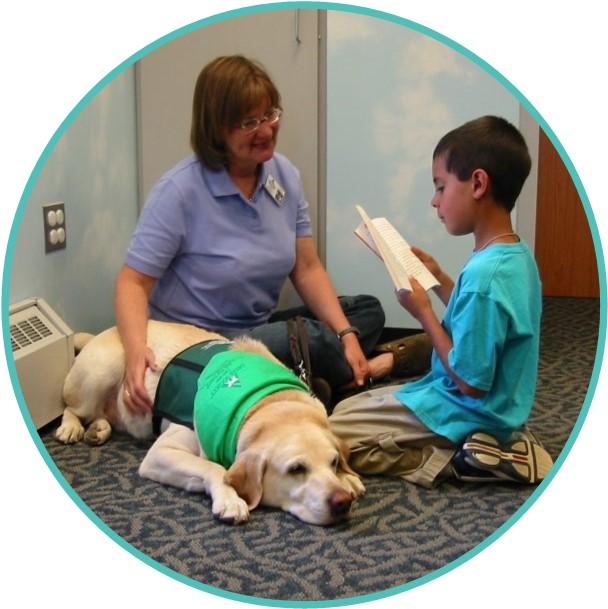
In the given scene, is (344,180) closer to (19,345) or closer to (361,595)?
(19,345)

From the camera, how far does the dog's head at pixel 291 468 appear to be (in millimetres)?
1229

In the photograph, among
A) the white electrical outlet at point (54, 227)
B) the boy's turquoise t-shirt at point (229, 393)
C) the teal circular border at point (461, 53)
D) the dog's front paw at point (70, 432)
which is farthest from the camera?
the dog's front paw at point (70, 432)

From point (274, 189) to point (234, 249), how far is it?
0.44 ft

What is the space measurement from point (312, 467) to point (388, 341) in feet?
1.90

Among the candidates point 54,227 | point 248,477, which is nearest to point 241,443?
point 248,477

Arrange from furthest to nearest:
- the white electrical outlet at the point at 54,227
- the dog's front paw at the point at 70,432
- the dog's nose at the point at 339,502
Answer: the dog's front paw at the point at 70,432 → the white electrical outlet at the point at 54,227 → the dog's nose at the point at 339,502

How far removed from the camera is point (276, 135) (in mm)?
1543

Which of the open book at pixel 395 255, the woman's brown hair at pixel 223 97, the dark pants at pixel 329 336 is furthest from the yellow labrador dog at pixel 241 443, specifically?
the woman's brown hair at pixel 223 97

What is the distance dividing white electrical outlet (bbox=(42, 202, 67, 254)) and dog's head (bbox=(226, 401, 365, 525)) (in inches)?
17.9

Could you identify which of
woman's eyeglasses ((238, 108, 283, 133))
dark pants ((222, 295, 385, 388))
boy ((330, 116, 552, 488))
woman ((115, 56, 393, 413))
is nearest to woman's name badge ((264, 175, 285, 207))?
woman ((115, 56, 393, 413))

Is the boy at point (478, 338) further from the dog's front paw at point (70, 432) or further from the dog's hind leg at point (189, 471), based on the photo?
the dog's front paw at point (70, 432)

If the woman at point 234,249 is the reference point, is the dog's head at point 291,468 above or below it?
below

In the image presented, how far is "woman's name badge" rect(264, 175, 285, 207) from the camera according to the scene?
1.62 metres

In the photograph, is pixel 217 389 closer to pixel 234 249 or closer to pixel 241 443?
pixel 241 443
